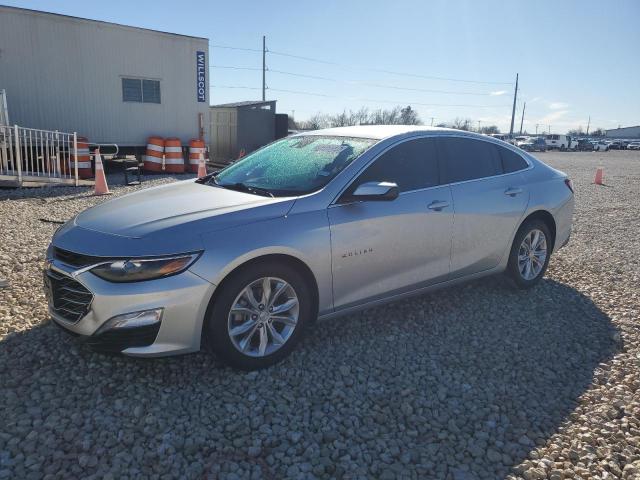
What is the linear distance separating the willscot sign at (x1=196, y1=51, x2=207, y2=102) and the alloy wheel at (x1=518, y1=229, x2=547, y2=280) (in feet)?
43.2

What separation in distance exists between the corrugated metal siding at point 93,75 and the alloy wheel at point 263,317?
12523 millimetres

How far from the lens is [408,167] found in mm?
→ 4016

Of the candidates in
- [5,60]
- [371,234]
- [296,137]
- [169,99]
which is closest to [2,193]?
[5,60]

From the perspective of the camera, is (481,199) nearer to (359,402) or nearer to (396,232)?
(396,232)

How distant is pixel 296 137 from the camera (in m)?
4.63

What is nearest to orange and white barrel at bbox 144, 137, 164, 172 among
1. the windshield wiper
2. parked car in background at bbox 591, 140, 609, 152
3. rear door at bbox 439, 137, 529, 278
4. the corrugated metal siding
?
the corrugated metal siding

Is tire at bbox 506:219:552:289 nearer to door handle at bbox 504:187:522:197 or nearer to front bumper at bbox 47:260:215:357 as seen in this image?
door handle at bbox 504:187:522:197

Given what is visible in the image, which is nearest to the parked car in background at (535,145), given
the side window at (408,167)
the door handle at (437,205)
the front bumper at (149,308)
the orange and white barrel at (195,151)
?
the orange and white barrel at (195,151)

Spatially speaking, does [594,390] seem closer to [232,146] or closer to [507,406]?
[507,406]

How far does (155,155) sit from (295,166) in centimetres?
1164

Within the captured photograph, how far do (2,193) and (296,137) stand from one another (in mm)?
7831

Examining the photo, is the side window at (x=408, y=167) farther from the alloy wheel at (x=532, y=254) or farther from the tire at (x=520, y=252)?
the alloy wheel at (x=532, y=254)

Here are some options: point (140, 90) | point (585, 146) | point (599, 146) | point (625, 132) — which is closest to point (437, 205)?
point (140, 90)

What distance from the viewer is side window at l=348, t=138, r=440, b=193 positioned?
3783mm
